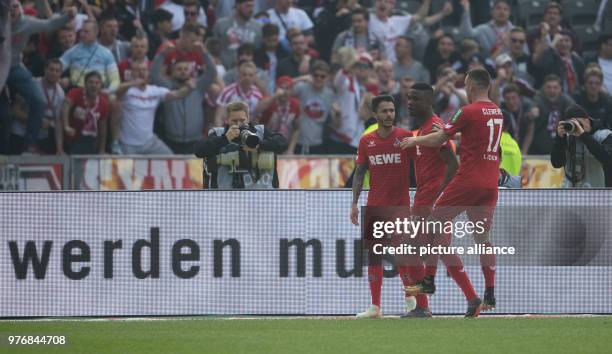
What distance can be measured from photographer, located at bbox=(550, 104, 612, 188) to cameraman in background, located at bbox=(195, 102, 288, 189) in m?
2.84

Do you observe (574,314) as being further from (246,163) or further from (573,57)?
(573,57)

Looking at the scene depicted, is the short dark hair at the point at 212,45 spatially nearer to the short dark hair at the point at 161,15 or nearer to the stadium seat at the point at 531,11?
the short dark hair at the point at 161,15

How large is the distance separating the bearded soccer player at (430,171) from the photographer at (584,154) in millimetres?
1647

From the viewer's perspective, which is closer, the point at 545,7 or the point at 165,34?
the point at 165,34

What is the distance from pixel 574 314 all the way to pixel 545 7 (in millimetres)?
9667

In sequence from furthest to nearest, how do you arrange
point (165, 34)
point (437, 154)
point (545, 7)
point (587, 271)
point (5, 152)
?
point (545, 7) < point (165, 34) < point (5, 152) < point (587, 271) < point (437, 154)

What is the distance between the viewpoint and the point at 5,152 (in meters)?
18.0

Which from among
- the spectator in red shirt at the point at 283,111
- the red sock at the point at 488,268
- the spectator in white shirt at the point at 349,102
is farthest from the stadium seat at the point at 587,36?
the red sock at the point at 488,268

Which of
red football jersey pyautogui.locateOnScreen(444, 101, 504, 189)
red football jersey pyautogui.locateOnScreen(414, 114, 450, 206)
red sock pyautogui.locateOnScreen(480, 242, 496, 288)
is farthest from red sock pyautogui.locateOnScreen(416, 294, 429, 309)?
red football jersey pyautogui.locateOnScreen(444, 101, 504, 189)

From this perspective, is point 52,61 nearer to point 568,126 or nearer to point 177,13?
point 177,13

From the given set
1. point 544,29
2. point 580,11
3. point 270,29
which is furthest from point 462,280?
point 580,11

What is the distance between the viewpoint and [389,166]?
12.2 m

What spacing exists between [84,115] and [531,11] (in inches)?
310

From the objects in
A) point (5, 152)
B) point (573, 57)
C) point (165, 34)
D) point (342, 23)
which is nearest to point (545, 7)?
point (573, 57)
